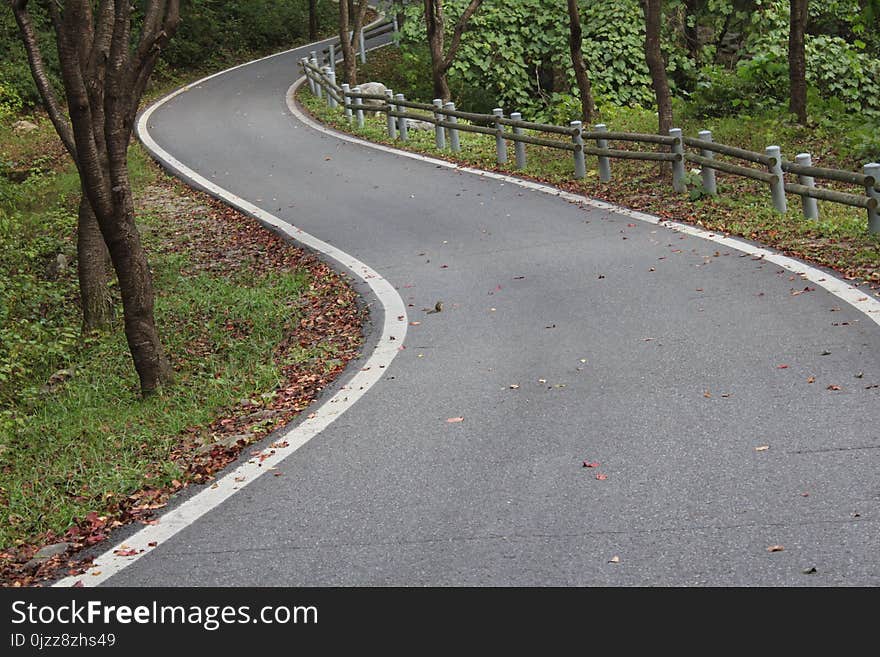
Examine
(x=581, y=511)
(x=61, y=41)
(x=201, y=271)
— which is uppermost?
(x=61, y=41)

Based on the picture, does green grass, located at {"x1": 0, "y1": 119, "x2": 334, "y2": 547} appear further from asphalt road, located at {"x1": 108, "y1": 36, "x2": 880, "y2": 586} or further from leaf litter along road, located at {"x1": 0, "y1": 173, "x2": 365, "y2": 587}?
asphalt road, located at {"x1": 108, "y1": 36, "x2": 880, "y2": 586}

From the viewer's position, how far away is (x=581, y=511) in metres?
6.31

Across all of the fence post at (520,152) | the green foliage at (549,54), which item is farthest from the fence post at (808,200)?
the green foliage at (549,54)

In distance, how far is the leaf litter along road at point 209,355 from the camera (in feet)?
22.1

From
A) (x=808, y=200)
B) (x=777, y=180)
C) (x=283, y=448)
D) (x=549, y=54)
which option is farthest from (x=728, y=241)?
(x=549, y=54)

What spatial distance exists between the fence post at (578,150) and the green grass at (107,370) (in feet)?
22.6

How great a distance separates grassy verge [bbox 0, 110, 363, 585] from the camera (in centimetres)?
766

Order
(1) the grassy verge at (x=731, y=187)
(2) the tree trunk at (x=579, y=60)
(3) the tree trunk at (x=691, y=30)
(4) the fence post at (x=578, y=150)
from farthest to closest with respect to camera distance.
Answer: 1. (3) the tree trunk at (x=691, y=30)
2. (2) the tree trunk at (x=579, y=60)
3. (4) the fence post at (x=578, y=150)
4. (1) the grassy verge at (x=731, y=187)

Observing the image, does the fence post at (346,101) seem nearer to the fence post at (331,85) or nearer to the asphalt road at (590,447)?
the fence post at (331,85)

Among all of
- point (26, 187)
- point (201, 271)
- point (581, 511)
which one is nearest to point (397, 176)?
point (201, 271)

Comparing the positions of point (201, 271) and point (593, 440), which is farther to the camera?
point (201, 271)

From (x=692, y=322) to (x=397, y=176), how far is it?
1206cm

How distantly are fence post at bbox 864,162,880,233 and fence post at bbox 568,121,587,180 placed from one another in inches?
306

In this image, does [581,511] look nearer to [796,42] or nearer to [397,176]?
[397,176]
